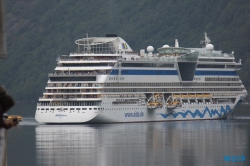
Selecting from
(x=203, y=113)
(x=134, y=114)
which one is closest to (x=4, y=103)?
(x=134, y=114)

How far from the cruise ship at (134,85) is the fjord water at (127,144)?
199cm

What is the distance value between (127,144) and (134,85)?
25.0m

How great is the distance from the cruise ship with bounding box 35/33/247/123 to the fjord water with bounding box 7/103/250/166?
1991mm

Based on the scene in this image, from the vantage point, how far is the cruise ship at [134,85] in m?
68.8

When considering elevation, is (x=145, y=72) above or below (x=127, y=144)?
above

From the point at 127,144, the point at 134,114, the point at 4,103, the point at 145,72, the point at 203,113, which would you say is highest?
the point at 145,72

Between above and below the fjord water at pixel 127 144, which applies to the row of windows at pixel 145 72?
above

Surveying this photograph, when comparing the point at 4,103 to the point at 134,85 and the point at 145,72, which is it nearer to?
the point at 134,85

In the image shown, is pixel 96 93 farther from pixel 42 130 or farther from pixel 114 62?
pixel 42 130

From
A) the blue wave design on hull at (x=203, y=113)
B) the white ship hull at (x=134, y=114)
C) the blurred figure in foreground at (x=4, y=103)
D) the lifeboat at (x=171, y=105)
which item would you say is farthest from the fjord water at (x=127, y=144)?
the blurred figure in foreground at (x=4, y=103)

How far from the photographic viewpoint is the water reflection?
122 feet

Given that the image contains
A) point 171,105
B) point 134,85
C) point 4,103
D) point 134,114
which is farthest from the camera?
point 171,105

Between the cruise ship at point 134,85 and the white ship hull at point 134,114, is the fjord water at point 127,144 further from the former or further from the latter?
the cruise ship at point 134,85

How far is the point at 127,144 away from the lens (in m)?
48.2
